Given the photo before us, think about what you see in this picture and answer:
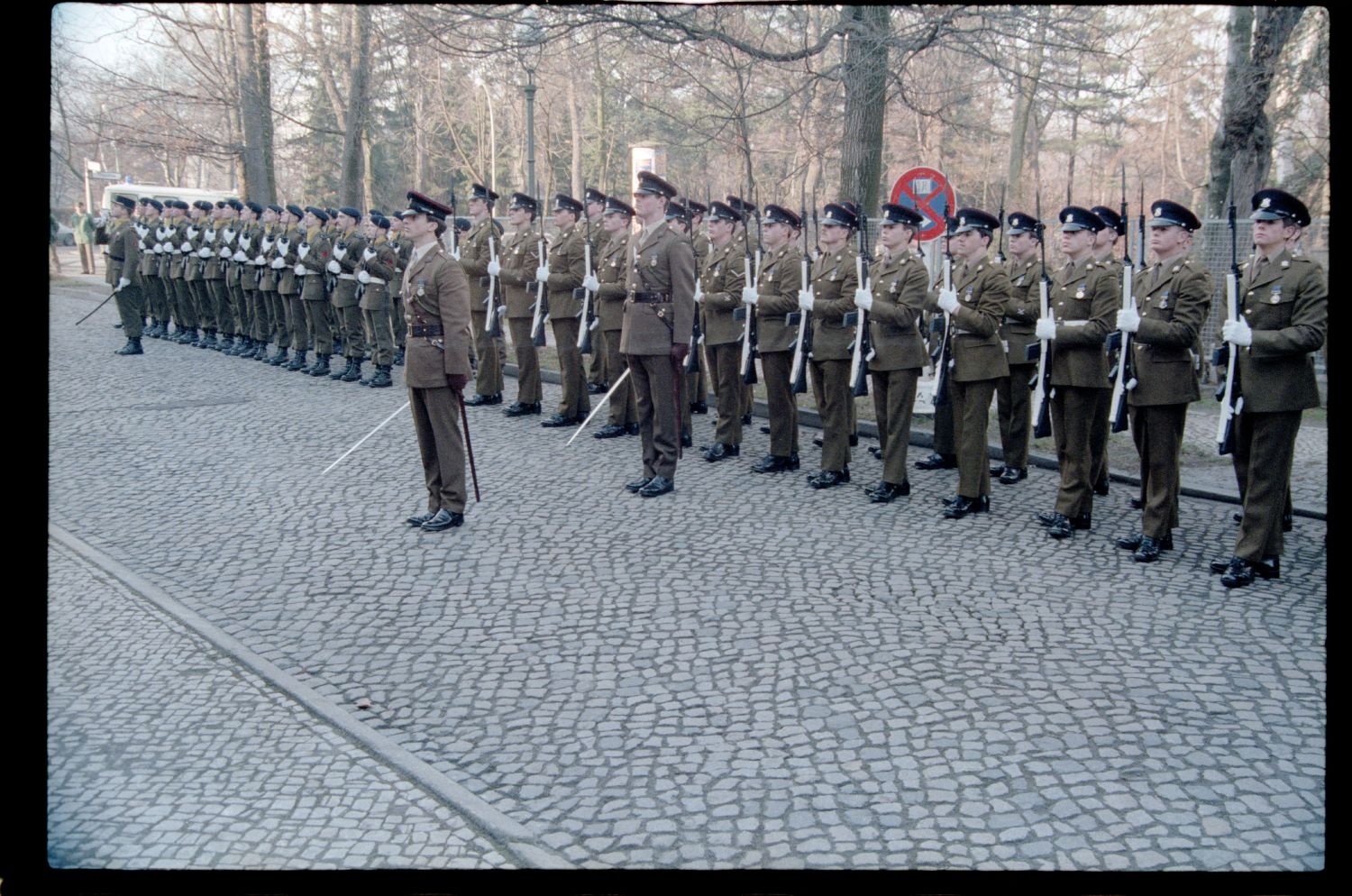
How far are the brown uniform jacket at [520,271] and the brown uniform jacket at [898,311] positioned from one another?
13.7ft

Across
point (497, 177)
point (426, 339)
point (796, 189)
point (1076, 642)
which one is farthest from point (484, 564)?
point (497, 177)

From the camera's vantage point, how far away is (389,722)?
4.78 m

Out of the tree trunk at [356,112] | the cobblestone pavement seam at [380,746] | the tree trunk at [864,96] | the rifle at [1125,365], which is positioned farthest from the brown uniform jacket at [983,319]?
the tree trunk at [356,112]

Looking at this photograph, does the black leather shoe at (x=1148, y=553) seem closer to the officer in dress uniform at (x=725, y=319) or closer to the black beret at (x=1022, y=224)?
the black beret at (x=1022, y=224)

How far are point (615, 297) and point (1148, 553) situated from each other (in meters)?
5.10

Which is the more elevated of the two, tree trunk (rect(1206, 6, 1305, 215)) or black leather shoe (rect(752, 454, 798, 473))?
tree trunk (rect(1206, 6, 1305, 215))

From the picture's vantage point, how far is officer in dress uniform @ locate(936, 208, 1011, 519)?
7887 millimetres

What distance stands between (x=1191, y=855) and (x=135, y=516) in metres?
6.88

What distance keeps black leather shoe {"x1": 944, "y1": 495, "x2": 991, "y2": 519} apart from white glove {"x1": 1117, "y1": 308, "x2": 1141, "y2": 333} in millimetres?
1639

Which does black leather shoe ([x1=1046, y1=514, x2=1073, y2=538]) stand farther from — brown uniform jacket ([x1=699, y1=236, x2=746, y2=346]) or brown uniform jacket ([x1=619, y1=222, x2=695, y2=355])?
brown uniform jacket ([x1=699, y1=236, x2=746, y2=346])

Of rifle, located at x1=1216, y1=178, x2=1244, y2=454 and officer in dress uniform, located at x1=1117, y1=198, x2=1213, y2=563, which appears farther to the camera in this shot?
officer in dress uniform, located at x1=1117, y1=198, x2=1213, y2=563

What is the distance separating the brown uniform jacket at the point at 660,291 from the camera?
865cm

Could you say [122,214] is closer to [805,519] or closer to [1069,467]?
[805,519]

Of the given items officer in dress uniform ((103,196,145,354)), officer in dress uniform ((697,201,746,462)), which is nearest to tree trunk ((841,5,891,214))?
officer in dress uniform ((697,201,746,462))
